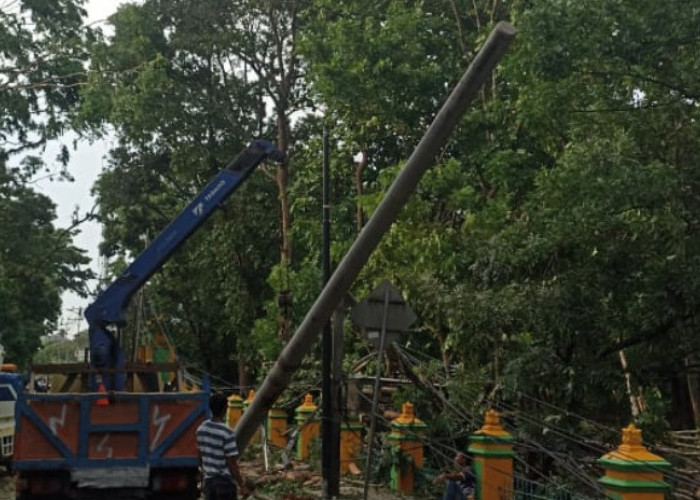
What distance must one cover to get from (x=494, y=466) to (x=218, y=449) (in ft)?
16.5

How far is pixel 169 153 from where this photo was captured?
32.6 m

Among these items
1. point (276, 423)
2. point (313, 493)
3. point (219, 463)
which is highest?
point (219, 463)

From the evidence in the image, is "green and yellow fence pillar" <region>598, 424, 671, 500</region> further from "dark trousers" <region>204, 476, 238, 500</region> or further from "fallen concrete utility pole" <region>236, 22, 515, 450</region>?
"dark trousers" <region>204, 476, 238, 500</region>

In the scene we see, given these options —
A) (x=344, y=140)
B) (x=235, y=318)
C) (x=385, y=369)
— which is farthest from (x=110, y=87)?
(x=385, y=369)

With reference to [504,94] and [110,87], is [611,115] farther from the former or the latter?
[110,87]

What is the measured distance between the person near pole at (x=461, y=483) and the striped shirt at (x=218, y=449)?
14.2ft

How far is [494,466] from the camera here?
11484 mm

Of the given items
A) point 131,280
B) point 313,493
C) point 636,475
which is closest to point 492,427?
point 636,475

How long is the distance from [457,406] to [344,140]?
431 inches

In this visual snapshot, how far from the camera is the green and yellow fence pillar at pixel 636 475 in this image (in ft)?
29.0

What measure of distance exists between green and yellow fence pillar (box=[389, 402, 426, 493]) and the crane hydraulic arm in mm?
4548

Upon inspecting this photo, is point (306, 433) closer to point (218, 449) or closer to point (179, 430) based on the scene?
point (179, 430)

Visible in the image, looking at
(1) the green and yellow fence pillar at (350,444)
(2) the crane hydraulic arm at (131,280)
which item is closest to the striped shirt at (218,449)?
(2) the crane hydraulic arm at (131,280)

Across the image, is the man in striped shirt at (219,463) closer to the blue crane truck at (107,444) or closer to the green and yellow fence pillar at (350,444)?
the blue crane truck at (107,444)
